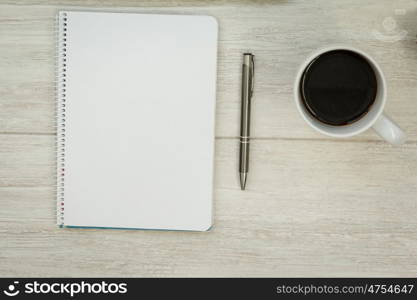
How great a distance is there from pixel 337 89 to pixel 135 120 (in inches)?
10.7

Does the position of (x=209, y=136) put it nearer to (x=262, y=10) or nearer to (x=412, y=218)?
(x=262, y=10)

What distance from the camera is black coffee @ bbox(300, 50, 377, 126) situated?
21.6 inches

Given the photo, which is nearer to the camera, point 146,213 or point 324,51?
point 324,51

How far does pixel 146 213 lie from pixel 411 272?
0.39 metres

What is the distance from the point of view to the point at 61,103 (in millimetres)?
621

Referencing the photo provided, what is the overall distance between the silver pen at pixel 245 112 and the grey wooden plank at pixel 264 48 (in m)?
0.01

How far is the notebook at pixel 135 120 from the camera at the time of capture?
610mm

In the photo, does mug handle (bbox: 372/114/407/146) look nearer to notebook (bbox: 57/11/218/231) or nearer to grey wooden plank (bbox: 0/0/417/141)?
grey wooden plank (bbox: 0/0/417/141)

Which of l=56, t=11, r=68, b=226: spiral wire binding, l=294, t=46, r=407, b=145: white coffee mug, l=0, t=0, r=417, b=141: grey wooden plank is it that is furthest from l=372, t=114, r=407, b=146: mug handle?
l=56, t=11, r=68, b=226: spiral wire binding

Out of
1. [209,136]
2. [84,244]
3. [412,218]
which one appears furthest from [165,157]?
[412,218]

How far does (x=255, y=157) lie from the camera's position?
0.63m

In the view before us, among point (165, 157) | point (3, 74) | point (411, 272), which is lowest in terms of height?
point (411, 272)

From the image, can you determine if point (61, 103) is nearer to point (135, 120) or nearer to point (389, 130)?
point (135, 120)

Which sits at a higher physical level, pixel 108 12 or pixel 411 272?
pixel 108 12
